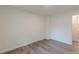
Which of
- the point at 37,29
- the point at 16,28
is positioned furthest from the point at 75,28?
the point at 16,28

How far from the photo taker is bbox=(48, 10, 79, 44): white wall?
366 centimetres

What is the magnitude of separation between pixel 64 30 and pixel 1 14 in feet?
9.24

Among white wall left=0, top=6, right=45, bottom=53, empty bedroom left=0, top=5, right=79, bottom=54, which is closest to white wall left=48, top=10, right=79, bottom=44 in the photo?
empty bedroom left=0, top=5, right=79, bottom=54

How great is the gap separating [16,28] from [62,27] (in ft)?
7.33

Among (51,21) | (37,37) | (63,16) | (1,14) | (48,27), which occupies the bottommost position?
(37,37)

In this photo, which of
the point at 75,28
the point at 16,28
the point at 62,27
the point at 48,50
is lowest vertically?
the point at 48,50

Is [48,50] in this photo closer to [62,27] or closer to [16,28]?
[16,28]

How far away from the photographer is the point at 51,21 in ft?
16.6

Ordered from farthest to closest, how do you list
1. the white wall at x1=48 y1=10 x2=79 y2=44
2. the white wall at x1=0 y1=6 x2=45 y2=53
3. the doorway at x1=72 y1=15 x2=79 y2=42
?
the doorway at x1=72 y1=15 x2=79 y2=42, the white wall at x1=48 y1=10 x2=79 y2=44, the white wall at x1=0 y1=6 x2=45 y2=53

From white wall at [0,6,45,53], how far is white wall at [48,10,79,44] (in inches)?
36.2

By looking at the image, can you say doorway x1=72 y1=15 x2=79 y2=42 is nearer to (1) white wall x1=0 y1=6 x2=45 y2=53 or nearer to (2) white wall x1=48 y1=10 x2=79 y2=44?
(2) white wall x1=48 y1=10 x2=79 y2=44

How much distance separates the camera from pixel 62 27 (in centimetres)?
409
